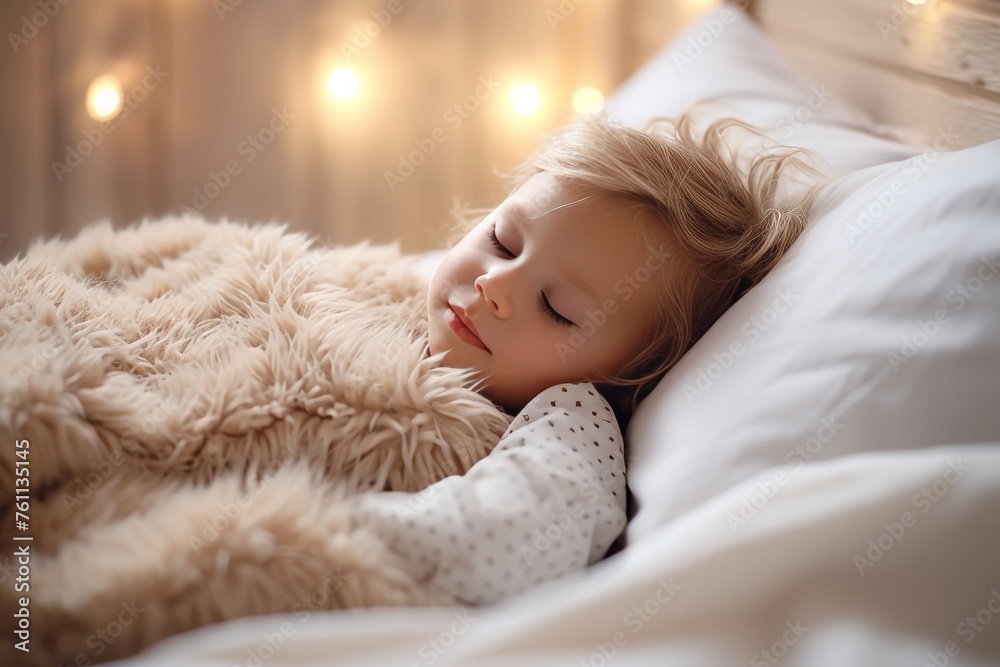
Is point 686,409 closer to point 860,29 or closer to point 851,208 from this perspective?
point 851,208

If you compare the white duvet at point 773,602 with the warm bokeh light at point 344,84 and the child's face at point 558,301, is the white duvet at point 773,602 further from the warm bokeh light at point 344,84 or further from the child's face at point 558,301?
the warm bokeh light at point 344,84

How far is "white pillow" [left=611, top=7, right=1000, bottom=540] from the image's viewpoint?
649 mm

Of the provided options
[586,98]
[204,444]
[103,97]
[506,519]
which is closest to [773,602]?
[506,519]

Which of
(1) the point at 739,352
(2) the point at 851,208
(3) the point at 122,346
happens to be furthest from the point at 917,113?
(3) the point at 122,346

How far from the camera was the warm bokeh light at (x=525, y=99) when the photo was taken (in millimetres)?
2104

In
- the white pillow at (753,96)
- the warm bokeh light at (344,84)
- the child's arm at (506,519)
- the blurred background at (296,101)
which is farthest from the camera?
the warm bokeh light at (344,84)

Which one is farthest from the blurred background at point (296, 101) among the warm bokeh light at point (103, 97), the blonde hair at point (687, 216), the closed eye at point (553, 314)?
the closed eye at point (553, 314)

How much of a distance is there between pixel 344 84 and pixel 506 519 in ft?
5.34

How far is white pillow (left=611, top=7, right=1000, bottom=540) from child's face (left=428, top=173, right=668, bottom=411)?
99 mm

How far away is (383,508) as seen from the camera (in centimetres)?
70

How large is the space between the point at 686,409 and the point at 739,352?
81 mm

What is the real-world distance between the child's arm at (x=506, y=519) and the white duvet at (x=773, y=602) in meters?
0.07

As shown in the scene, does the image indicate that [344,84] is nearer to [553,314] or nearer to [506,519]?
[553,314]

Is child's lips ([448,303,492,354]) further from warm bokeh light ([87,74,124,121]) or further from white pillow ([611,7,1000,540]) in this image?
warm bokeh light ([87,74,124,121])
